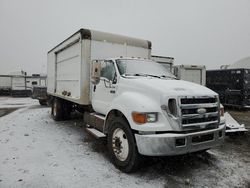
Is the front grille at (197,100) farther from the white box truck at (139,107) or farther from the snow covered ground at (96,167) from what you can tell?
the snow covered ground at (96,167)

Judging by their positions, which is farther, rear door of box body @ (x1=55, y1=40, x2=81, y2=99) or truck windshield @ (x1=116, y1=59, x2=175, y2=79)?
rear door of box body @ (x1=55, y1=40, x2=81, y2=99)

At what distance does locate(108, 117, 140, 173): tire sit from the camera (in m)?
3.91

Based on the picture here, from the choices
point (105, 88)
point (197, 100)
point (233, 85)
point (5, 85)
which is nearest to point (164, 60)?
point (233, 85)

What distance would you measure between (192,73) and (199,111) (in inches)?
468

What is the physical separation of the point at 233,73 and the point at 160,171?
41.3 ft

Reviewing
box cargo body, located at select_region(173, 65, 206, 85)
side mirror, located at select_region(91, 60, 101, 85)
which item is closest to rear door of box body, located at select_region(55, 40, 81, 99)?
side mirror, located at select_region(91, 60, 101, 85)

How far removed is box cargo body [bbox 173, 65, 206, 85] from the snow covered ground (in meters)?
8.86

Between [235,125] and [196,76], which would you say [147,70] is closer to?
[235,125]

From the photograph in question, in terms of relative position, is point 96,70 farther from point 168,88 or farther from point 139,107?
point 168,88

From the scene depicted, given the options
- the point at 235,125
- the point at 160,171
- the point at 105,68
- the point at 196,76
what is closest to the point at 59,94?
the point at 105,68

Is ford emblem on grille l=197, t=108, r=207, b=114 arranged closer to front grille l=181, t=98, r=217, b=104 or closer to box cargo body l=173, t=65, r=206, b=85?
front grille l=181, t=98, r=217, b=104

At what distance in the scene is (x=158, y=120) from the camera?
3.72 m

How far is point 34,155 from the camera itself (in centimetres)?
493

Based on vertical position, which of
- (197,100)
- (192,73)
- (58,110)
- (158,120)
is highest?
(192,73)
